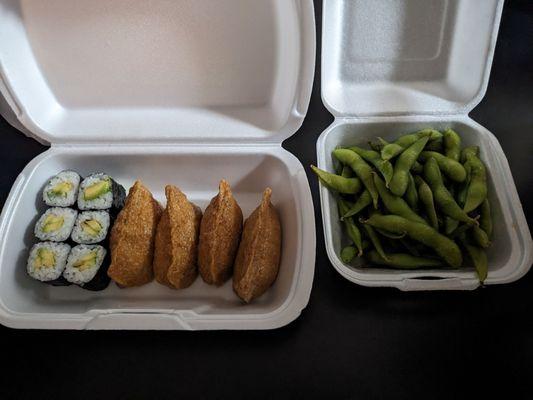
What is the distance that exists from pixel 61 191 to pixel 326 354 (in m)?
0.72

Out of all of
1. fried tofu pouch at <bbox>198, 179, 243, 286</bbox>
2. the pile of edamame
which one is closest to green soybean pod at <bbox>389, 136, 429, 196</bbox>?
the pile of edamame

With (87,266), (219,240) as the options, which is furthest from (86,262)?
(219,240)

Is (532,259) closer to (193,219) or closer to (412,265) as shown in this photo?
(412,265)

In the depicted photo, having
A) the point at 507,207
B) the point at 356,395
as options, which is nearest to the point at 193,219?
the point at 356,395

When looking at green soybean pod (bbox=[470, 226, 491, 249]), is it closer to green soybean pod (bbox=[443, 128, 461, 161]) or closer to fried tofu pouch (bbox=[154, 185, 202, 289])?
green soybean pod (bbox=[443, 128, 461, 161])

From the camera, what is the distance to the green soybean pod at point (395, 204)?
0.90m

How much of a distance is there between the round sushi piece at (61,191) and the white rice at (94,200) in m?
0.02

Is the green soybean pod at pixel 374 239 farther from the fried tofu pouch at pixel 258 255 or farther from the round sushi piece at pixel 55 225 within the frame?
the round sushi piece at pixel 55 225

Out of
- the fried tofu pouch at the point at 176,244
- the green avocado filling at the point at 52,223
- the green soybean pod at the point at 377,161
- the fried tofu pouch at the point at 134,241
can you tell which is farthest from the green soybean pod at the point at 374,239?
the green avocado filling at the point at 52,223

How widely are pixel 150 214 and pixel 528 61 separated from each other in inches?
44.5

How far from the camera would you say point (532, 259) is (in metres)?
0.84

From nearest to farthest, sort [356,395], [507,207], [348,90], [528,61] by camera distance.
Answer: [356,395] → [507,207] → [348,90] → [528,61]

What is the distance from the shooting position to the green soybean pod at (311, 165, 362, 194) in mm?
943

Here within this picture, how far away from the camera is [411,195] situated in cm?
93
